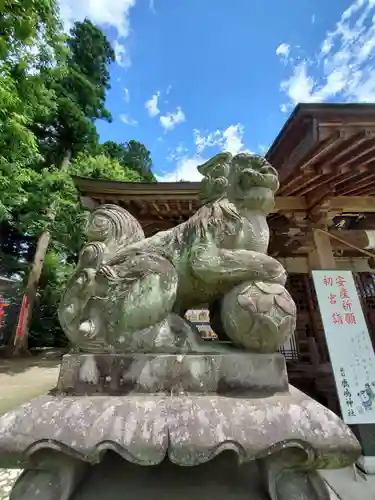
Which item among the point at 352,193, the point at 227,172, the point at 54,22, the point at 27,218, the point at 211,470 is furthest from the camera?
the point at 27,218

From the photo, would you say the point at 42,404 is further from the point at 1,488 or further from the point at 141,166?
the point at 141,166

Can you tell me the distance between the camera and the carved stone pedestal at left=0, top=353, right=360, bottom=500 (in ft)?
2.76

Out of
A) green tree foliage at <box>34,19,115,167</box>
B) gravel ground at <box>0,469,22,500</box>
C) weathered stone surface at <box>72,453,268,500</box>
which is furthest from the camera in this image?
green tree foliage at <box>34,19,115,167</box>

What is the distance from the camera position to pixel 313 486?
90 cm

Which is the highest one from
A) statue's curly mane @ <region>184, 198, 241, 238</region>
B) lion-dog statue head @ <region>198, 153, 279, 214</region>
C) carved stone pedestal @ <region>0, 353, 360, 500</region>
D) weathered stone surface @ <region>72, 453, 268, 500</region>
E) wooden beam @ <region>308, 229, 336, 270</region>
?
wooden beam @ <region>308, 229, 336, 270</region>

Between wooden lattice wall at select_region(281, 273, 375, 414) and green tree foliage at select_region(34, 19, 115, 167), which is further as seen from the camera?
green tree foliage at select_region(34, 19, 115, 167)

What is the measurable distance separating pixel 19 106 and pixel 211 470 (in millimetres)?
6194

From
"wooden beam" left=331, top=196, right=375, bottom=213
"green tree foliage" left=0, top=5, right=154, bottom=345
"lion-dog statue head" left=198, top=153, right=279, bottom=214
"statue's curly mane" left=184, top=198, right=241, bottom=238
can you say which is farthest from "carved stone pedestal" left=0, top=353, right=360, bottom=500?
"green tree foliage" left=0, top=5, right=154, bottom=345

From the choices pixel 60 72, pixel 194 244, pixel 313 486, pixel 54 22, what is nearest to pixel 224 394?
pixel 313 486

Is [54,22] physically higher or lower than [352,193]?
higher

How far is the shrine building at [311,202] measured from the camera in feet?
7.94

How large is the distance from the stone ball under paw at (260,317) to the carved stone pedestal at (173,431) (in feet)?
0.20

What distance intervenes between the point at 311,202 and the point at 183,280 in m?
2.78

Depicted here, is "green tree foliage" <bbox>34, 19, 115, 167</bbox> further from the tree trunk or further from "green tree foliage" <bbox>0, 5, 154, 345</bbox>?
the tree trunk
